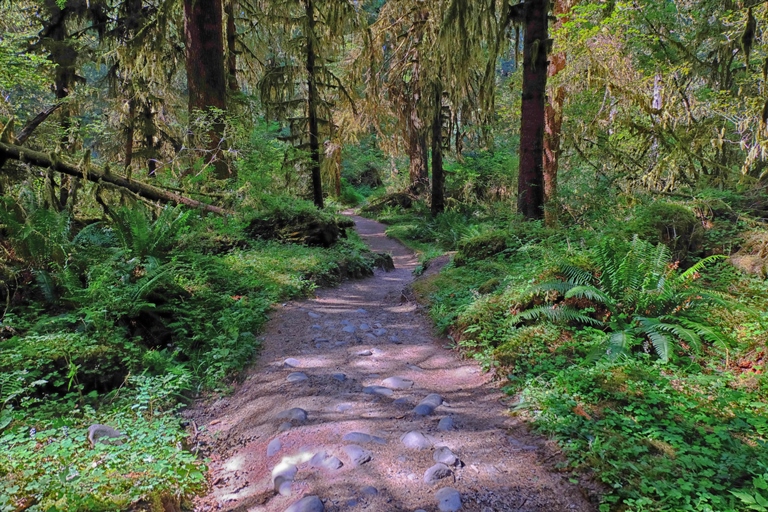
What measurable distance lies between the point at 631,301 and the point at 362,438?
307 centimetres

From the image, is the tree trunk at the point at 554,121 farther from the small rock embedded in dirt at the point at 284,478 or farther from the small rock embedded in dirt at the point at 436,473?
the small rock embedded in dirt at the point at 284,478

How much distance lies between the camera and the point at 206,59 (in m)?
8.30

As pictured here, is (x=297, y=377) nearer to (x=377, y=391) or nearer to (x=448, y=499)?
(x=377, y=391)

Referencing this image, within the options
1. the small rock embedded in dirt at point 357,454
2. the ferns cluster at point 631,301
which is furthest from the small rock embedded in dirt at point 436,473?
the ferns cluster at point 631,301

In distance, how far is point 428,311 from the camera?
19.7ft

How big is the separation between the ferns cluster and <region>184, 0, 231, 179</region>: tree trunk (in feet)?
22.7

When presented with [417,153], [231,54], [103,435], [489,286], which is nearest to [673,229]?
[489,286]

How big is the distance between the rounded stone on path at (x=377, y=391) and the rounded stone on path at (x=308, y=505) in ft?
4.52

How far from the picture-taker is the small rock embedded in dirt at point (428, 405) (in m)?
3.26

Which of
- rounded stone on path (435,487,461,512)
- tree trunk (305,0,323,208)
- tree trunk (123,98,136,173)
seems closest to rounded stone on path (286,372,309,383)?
rounded stone on path (435,487,461,512)

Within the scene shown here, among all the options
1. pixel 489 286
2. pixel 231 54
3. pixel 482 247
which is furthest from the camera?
pixel 231 54

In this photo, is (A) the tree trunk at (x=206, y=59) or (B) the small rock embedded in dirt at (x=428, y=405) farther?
(A) the tree trunk at (x=206, y=59)

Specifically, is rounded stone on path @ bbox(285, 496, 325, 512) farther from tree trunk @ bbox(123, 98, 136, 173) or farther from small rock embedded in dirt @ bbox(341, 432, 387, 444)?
tree trunk @ bbox(123, 98, 136, 173)

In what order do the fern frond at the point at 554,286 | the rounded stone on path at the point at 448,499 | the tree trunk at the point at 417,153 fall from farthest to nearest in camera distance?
1. the tree trunk at the point at 417,153
2. the fern frond at the point at 554,286
3. the rounded stone on path at the point at 448,499
